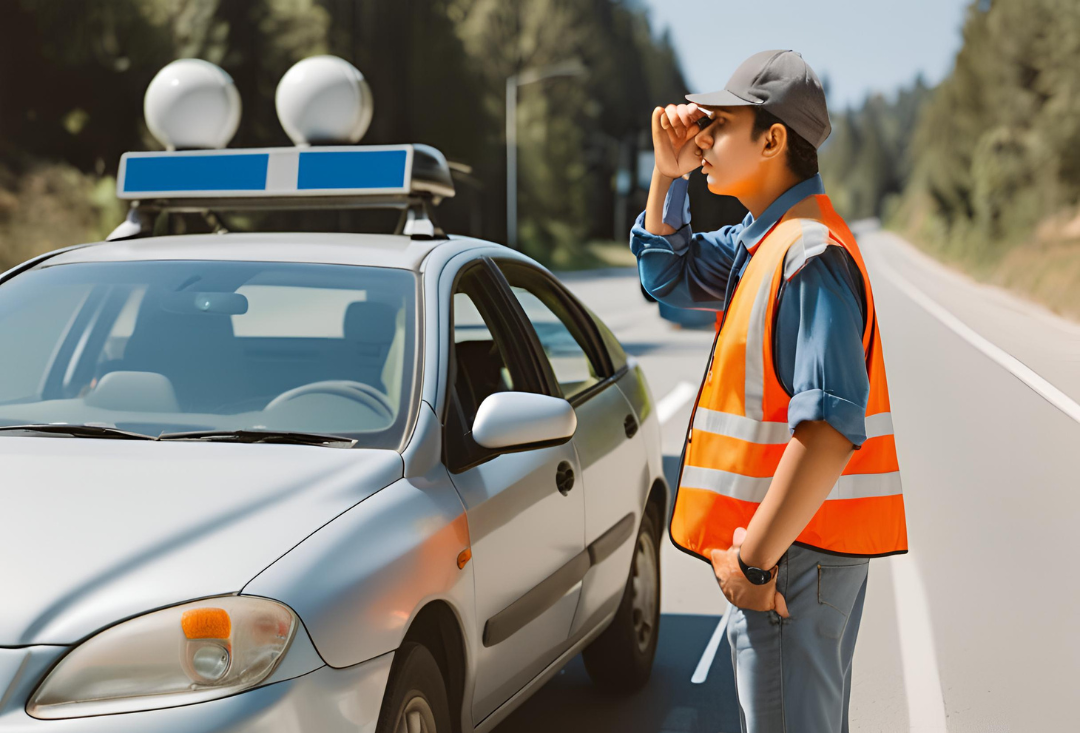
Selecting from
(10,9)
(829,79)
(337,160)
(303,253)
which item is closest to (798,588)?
(303,253)

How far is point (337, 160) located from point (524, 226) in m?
65.5

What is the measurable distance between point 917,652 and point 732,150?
3.27 m

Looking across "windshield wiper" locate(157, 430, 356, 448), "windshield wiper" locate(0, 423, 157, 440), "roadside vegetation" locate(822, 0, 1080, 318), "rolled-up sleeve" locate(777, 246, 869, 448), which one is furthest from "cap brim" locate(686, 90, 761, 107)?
"roadside vegetation" locate(822, 0, 1080, 318)

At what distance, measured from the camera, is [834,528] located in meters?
2.53

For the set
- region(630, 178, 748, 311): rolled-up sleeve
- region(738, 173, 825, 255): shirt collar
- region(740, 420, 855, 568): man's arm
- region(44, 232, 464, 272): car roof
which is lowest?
region(740, 420, 855, 568): man's arm

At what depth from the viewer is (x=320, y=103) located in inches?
197

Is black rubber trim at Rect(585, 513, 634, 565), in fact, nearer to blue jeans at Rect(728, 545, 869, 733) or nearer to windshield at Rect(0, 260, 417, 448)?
windshield at Rect(0, 260, 417, 448)

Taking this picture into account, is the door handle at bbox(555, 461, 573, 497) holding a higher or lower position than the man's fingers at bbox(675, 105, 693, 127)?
lower

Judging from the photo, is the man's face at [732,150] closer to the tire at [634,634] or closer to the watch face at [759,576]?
the watch face at [759,576]

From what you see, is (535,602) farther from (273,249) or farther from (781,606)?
(273,249)

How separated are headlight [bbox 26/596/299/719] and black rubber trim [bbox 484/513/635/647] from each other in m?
0.91

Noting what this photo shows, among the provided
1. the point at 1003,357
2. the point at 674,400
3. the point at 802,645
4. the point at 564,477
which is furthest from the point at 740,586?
the point at 1003,357

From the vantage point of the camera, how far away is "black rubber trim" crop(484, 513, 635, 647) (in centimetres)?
335

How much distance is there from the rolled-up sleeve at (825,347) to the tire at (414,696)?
101 centimetres
